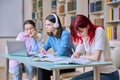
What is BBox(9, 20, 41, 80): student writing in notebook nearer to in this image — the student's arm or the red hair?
the red hair

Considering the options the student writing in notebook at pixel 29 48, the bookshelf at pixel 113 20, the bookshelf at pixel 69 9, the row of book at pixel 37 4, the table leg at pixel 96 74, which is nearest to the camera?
the table leg at pixel 96 74

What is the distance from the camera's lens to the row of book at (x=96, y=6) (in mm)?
4452

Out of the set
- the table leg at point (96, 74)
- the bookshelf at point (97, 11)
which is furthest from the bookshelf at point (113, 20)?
the table leg at point (96, 74)

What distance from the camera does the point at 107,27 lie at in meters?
4.21

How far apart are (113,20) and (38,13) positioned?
2.97 meters

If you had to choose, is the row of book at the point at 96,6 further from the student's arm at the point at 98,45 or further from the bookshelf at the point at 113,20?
the student's arm at the point at 98,45

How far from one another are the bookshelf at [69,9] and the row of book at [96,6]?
0.16 m

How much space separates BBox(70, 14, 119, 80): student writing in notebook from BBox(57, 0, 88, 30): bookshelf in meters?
2.64

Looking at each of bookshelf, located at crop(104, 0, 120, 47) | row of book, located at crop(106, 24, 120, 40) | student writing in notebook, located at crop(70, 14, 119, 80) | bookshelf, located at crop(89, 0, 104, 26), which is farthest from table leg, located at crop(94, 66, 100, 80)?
bookshelf, located at crop(89, 0, 104, 26)

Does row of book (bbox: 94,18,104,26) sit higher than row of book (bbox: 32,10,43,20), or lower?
lower

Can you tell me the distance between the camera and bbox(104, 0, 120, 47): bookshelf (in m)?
3.98

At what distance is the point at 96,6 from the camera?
4.54 m

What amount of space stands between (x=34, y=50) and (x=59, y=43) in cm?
51

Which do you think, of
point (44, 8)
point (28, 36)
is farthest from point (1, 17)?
point (28, 36)
